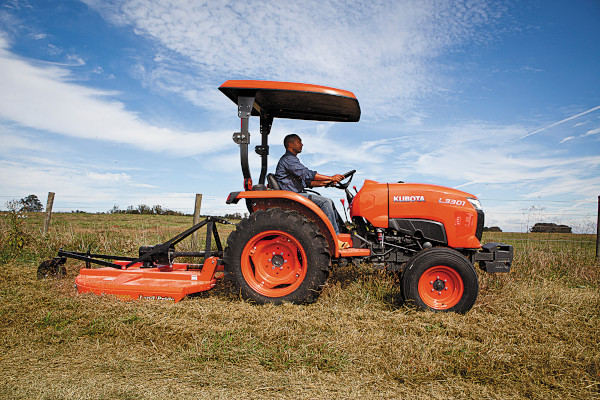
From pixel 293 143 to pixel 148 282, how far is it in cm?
227

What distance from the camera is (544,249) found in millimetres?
7734

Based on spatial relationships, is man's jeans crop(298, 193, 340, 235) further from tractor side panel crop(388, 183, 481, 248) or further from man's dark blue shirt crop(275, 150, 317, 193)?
tractor side panel crop(388, 183, 481, 248)

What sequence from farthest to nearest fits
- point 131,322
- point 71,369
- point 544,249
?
point 544,249 < point 131,322 < point 71,369

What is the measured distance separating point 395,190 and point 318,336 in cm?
181

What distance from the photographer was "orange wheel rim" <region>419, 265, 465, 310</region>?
12.2ft

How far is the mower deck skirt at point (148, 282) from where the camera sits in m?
3.92

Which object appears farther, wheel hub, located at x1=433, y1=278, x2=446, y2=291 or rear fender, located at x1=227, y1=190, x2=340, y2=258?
rear fender, located at x1=227, y1=190, x2=340, y2=258

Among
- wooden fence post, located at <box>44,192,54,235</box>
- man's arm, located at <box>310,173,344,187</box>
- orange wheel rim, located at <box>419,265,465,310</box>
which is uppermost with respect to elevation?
man's arm, located at <box>310,173,344,187</box>

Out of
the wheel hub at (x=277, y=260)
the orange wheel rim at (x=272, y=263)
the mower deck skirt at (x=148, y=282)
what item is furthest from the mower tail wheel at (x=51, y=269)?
the wheel hub at (x=277, y=260)

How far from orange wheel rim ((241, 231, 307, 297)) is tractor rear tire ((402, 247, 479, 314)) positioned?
1111 mm

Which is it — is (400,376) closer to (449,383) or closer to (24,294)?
(449,383)

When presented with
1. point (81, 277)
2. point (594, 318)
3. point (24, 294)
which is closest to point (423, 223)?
point (594, 318)

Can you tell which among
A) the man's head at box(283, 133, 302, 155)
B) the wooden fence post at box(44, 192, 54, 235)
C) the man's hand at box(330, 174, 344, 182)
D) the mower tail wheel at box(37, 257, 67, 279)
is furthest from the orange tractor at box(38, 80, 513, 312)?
the wooden fence post at box(44, 192, 54, 235)

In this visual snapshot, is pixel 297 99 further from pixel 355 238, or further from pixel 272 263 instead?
pixel 272 263
